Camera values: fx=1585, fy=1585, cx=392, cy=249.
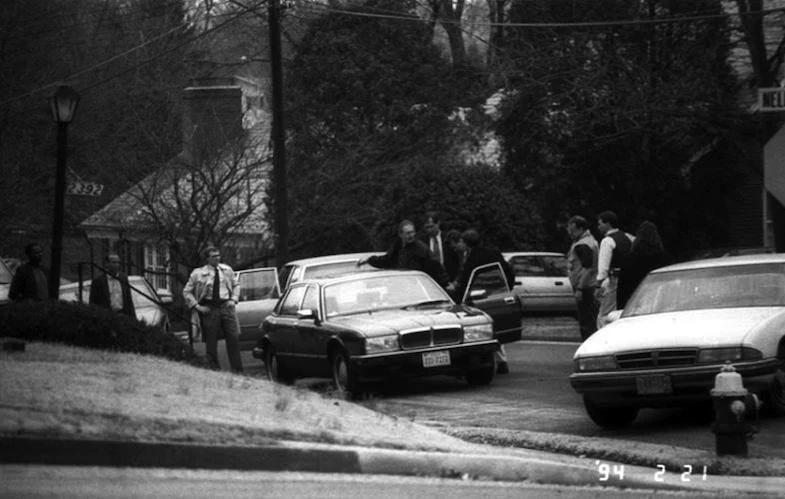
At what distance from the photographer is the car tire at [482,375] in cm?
1716

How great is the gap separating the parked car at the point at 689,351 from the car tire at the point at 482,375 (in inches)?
129

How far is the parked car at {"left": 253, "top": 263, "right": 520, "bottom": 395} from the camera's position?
1650cm

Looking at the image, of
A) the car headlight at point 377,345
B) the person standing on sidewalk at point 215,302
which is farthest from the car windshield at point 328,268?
the car headlight at point 377,345

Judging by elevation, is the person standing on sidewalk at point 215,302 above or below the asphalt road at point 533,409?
above

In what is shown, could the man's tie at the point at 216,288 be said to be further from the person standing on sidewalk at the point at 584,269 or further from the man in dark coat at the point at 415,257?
the person standing on sidewalk at the point at 584,269

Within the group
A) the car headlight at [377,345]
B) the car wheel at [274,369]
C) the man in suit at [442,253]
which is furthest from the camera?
the man in suit at [442,253]

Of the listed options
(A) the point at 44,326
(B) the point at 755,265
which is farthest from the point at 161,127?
(B) the point at 755,265

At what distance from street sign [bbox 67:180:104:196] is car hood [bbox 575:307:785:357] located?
22.6 metres

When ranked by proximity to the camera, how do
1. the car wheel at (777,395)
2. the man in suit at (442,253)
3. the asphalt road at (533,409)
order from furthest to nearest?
1. the man in suit at (442,253)
2. the car wheel at (777,395)
3. the asphalt road at (533,409)

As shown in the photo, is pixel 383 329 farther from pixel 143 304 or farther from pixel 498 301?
pixel 143 304

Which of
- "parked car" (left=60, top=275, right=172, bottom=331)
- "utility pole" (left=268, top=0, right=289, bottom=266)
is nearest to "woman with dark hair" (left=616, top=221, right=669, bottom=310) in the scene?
"utility pole" (left=268, top=0, right=289, bottom=266)

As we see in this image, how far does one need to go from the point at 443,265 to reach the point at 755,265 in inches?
282

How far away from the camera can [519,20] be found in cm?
3584

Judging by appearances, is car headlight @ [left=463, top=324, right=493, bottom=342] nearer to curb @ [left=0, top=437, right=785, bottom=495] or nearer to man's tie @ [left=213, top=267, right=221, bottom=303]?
man's tie @ [left=213, top=267, right=221, bottom=303]
